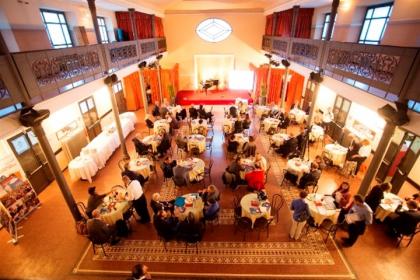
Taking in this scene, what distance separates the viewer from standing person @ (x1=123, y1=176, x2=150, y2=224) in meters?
5.64

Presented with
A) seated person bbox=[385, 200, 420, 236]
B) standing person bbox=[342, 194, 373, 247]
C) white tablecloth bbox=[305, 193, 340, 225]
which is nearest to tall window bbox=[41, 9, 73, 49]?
white tablecloth bbox=[305, 193, 340, 225]

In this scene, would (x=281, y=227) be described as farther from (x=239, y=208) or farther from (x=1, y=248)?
(x=1, y=248)

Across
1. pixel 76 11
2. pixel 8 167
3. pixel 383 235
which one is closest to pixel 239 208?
pixel 383 235

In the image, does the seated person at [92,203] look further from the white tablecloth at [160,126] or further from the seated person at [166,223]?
the white tablecloth at [160,126]

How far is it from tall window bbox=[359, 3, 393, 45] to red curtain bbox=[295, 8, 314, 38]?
13.9 ft

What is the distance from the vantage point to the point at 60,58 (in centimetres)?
533

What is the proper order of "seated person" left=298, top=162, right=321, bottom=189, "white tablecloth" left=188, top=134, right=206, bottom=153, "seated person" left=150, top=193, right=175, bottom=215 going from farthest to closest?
"white tablecloth" left=188, top=134, right=206, bottom=153, "seated person" left=298, top=162, right=321, bottom=189, "seated person" left=150, top=193, right=175, bottom=215

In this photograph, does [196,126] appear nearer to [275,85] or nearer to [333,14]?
[333,14]

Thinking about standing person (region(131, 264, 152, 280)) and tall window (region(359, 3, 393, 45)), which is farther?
tall window (region(359, 3, 393, 45))

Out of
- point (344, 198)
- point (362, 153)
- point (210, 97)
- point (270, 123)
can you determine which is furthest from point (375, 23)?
point (210, 97)

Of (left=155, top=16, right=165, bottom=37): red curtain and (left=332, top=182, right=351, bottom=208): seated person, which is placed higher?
(left=155, top=16, right=165, bottom=37): red curtain

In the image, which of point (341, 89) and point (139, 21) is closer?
point (341, 89)

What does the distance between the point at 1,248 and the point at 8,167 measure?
2.29 m

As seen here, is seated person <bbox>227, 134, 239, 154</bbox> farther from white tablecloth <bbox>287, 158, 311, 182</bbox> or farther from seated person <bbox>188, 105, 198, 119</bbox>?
seated person <bbox>188, 105, 198, 119</bbox>
